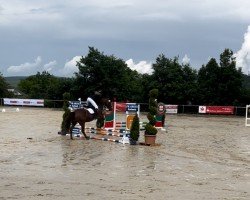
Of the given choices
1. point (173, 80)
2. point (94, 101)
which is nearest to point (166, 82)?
point (173, 80)

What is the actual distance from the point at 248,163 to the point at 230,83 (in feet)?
120

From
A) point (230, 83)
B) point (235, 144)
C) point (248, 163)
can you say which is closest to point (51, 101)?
point (230, 83)

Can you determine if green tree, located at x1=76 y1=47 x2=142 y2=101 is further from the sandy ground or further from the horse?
the sandy ground

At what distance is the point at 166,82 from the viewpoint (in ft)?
→ 173

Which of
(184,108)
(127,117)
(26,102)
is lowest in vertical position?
(127,117)

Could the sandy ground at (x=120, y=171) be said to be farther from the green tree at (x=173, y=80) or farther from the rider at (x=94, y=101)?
the green tree at (x=173, y=80)

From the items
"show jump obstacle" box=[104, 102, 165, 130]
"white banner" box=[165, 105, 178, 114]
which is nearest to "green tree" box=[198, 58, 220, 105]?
"white banner" box=[165, 105, 178, 114]

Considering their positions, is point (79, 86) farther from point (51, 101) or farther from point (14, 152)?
point (14, 152)

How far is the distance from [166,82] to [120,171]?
4235cm

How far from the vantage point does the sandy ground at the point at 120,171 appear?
8.27 meters

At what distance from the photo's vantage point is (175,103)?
51469mm

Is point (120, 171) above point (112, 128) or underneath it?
underneath

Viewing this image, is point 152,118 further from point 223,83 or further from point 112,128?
point 223,83

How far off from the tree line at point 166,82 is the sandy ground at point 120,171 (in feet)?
105
